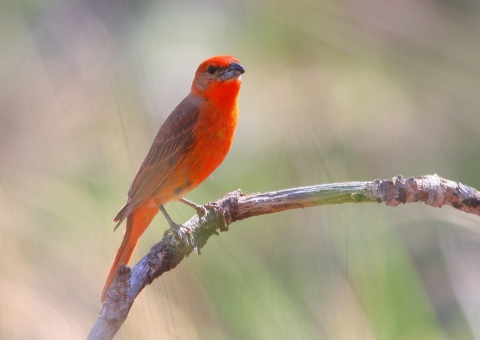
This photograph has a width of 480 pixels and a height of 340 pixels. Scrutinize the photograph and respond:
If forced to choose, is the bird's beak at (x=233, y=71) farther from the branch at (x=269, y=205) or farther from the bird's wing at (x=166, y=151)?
the branch at (x=269, y=205)

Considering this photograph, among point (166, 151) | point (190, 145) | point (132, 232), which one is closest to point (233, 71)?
point (190, 145)

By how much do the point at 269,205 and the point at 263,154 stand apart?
68 centimetres

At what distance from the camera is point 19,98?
2.54 metres

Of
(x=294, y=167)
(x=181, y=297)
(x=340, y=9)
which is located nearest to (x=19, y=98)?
(x=294, y=167)

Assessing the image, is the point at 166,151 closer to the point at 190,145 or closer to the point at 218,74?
the point at 190,145

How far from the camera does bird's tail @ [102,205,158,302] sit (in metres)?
2.65

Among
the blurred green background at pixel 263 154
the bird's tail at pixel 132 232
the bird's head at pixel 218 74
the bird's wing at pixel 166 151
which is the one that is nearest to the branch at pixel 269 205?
the blurred green background at pixel 263 154

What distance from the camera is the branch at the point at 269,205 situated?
112 cm

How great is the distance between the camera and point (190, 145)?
3170mm

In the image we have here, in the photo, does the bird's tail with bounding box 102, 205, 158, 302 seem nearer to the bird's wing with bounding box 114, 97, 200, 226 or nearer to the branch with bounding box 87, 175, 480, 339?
the bird's wing with bounding box 114, 97, 200, 226

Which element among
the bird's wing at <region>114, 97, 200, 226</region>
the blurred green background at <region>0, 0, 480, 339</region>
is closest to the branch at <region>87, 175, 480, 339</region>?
the blurred green background at <region>0, 0, 480, 339</region>

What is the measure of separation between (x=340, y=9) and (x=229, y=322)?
7.29ft

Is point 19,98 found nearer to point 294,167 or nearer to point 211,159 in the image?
point 211,159

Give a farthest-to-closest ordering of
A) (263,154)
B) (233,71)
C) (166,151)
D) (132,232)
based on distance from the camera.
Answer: (166,151), (233,71), (132,232), (263,154)
